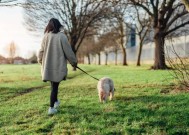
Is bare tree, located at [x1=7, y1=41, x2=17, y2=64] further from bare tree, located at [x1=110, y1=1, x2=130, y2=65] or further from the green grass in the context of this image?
the green grass

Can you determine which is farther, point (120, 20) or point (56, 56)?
point (120, 20)

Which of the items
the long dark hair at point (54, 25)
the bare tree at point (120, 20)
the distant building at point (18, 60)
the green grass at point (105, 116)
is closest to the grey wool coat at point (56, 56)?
the long dark hair at point (54, 25)

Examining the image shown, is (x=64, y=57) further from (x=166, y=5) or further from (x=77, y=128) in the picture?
(x=166, y=5)

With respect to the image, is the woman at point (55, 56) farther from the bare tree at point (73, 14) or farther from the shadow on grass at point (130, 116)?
the bare tree at point (73, 14)

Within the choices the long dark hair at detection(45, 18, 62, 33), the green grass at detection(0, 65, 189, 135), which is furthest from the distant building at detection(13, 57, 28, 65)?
the long dark hair at detection(45, 18, 62, 33)

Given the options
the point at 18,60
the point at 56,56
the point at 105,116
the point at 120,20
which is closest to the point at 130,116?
the point at 105,116

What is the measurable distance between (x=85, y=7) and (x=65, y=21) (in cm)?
285

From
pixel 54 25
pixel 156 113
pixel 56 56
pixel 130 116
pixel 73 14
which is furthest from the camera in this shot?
pixel 73 14

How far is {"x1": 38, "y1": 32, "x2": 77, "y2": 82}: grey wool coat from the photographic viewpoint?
928cm

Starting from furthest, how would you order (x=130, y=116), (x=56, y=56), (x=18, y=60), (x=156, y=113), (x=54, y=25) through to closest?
(x=18, y=60) < (x=56, y=56) < (x=54, y=25) < (x=156, y=113) < (x=130, y=116)

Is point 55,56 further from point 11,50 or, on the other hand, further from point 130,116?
point 11,50

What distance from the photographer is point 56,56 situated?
9.34 meters

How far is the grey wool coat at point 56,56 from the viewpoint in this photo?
928cm

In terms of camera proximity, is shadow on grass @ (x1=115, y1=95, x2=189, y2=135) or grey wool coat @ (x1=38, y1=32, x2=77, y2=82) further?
grey wool coat @ (x1=38, y1=32, x2=77, y2=82)
